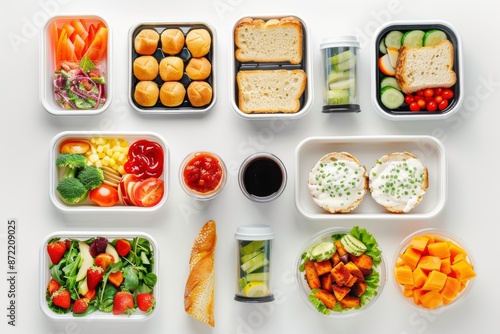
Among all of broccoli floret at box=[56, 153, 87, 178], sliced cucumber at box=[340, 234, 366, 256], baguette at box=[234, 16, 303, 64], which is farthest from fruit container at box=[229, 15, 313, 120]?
broccoli floret at box=[56, 153, 87, 178]

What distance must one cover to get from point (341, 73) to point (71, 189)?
1085mm

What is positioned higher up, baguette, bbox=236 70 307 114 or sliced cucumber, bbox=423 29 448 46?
sliced cucumber, bbox=423 29 448 46

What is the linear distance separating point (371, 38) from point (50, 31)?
4.03 feet

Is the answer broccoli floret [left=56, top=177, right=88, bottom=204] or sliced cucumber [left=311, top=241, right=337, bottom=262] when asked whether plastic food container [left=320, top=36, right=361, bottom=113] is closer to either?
sliced cucumber [left=311, top=241, right=337, bottom=262]

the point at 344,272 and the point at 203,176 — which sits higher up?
the point at 203,176

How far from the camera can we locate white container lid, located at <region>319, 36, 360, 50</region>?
2.22 metres

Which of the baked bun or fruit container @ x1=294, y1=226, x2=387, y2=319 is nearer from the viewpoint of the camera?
fruit container @ x1=294, y1=226, x2=387, y2=319

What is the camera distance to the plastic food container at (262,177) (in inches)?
86.4

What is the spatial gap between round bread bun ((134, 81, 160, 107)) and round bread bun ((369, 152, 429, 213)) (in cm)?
87

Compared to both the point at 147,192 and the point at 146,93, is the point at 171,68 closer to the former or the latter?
the point at 146,93

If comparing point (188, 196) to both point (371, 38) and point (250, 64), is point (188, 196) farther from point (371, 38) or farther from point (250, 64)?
point (371, 38)

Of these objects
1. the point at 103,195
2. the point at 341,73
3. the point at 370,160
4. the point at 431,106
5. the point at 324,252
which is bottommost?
the point at 324,252

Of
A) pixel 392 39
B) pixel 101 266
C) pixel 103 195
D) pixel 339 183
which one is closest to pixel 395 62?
pixel 392 39

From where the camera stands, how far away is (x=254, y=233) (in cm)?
218
